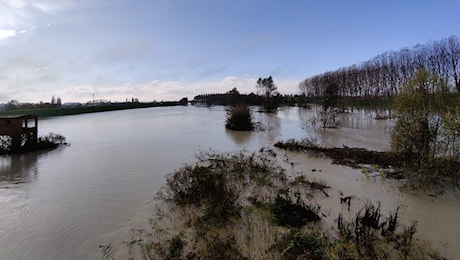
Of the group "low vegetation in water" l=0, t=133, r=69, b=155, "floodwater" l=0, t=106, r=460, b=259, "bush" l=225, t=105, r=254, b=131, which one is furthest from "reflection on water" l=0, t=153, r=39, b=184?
"bush" l=225, t=105, r=254, b=131

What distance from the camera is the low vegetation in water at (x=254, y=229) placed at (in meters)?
3.98

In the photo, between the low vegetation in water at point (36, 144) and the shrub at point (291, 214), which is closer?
the shrub at point (291, 214)

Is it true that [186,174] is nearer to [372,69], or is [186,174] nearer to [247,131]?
[247,131]

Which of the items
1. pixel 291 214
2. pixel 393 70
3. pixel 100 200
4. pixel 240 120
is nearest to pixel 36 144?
pixel 100 200

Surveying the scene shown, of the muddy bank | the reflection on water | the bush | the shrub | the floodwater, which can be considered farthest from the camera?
the bush

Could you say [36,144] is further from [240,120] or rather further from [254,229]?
[254,229]

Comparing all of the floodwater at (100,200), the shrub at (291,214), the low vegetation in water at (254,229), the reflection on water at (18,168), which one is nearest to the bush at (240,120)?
the floodwater at (100,200)

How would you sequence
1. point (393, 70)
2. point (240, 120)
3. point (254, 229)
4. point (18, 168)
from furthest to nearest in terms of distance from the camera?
point (393, 70) → point (240, 120) → point (18, 168) → point (254, 229)

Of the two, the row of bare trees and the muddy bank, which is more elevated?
the row of bare trees

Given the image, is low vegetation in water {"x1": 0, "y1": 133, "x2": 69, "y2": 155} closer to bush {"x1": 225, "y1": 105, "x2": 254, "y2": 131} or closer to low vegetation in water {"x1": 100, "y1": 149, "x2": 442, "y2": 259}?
low vegetation in water {"x1": 100, "y1": 149, "x2": 442, "y2": 259}

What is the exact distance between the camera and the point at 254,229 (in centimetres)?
487

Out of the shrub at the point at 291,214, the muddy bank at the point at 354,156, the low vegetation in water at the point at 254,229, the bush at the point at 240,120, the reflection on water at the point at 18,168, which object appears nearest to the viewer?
the low vegetation in water at the point at 254,229

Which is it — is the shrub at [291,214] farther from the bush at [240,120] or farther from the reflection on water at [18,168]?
the bush at [240,120]

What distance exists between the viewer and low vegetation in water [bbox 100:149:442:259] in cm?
398
